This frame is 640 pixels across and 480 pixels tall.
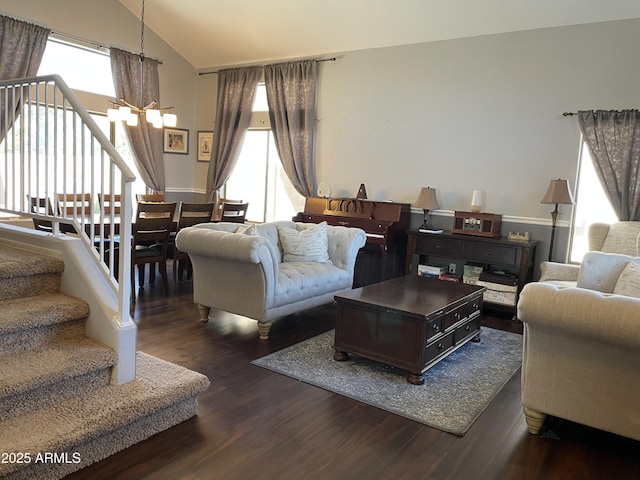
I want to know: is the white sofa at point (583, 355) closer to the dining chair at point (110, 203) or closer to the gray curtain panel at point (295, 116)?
the dining chair at point (110, 203)

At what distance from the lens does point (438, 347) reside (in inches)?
136

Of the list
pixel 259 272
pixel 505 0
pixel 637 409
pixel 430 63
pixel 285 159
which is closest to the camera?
pixel 637 409

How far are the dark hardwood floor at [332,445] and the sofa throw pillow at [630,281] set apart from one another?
0.79 m

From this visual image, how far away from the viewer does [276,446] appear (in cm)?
243

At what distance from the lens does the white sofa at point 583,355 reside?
7.40ft

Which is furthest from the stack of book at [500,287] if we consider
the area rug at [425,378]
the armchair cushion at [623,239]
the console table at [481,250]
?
the area rug at [425,378]

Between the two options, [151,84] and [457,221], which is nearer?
[457,221]

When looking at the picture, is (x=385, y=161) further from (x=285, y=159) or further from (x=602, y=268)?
(x=602, y=268)

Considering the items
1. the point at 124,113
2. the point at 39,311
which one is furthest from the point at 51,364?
the point at 124,113

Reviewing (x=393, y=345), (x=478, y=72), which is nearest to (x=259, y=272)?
(x=393, y=345)

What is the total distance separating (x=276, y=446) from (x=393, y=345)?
1181mm

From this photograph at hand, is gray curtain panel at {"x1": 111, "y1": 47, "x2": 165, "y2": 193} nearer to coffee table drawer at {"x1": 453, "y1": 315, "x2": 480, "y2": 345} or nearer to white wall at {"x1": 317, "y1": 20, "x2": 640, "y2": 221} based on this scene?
white wall at {"x1": 317, "y1": 20, "x2": 640, "y2": 221}

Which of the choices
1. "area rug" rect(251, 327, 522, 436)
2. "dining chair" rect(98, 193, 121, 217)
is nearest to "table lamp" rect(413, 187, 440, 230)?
"area rug" rect(251, 327, 522, 436)

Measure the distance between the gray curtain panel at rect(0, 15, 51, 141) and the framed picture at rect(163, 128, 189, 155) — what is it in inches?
81.5
